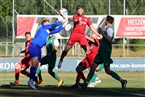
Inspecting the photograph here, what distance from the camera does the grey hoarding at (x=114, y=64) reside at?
35.5 meters

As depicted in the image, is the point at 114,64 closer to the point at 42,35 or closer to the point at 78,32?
the point at 78,32

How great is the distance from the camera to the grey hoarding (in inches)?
1396

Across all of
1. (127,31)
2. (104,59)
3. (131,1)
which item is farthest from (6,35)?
(104,59)

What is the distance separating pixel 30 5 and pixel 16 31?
13.2 feet

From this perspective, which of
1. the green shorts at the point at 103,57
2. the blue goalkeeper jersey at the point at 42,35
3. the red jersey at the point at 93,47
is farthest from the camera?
the red jersey at the point at 93,47

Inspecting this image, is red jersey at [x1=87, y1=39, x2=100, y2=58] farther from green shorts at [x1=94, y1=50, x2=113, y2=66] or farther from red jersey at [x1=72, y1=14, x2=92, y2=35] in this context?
green shorts at [x1=94, y1=50, x2=113, y2=66]

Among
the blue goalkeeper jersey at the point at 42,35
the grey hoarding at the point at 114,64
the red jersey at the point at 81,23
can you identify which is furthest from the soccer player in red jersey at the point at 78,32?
the grey hoarding at the point at 114,64

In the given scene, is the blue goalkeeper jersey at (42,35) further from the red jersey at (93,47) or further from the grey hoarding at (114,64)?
the grey hoarding at (114,64)

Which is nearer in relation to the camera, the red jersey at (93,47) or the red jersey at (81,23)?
the red jersey at (81,23)

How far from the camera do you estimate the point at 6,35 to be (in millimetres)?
41469

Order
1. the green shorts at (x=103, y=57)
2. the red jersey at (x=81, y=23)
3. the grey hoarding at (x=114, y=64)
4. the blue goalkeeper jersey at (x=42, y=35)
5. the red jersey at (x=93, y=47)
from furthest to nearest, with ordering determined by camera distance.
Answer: the grey hoarding at (x=114, y=64) → the red jersey at (x=93, y=47) → the red jersey at (x=81, y=23) → the green shorts at (x=103, y=57) → the blue goalkeeper jersey at (x=42, y=35)

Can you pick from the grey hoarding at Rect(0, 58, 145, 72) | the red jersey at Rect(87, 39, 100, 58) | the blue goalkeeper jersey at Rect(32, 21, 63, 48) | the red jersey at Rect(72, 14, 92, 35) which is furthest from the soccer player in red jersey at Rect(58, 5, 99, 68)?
the grey hoarding at Rect(0, 58, 145, 72)

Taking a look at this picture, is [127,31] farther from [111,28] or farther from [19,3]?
[111,28]

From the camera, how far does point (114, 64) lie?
120 feet
